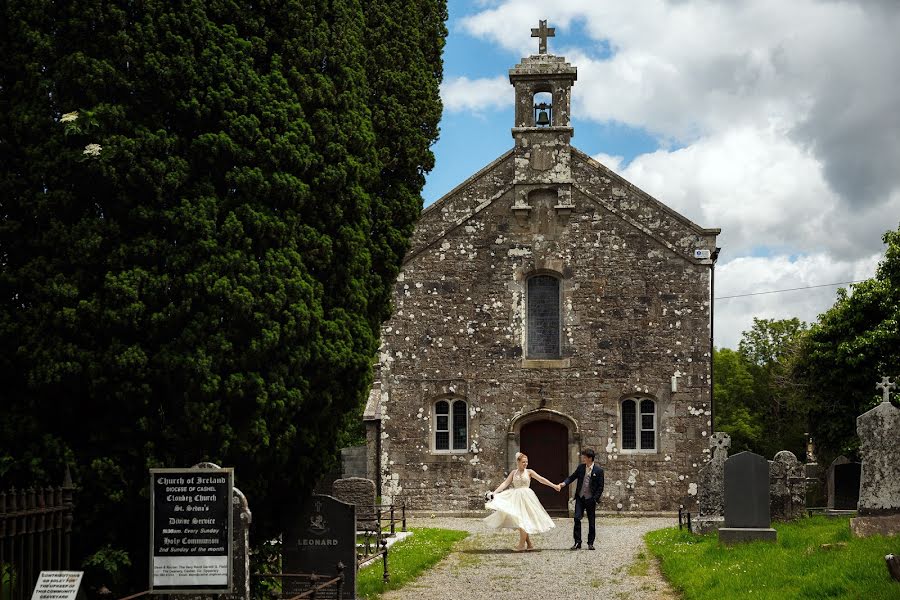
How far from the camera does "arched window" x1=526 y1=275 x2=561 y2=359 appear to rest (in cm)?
2594

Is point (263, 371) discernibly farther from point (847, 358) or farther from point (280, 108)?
point (847, 358)

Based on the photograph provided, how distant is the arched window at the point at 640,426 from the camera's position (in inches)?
1000

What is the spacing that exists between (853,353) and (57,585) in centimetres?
2760

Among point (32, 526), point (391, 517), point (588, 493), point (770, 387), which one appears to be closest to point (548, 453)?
point (391, 517)

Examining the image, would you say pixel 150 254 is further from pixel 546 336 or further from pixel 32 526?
pixel 546 336

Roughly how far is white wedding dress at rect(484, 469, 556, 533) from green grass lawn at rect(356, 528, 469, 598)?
1055 mm

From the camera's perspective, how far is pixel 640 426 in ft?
83.4

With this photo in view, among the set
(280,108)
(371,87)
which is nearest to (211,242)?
(280,108)

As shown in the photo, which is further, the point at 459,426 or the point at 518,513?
the point at 459,426

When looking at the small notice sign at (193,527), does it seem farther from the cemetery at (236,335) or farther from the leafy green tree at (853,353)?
the leafy green tree at (853,353)

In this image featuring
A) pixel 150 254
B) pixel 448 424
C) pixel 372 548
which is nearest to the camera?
pixel 150 254

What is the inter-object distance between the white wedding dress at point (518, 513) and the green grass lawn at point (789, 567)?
193 centimetres

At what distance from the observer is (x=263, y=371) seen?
10.5m

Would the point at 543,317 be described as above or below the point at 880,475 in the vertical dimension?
above
